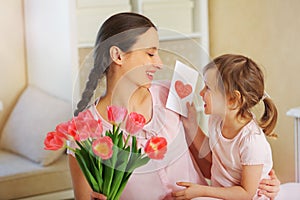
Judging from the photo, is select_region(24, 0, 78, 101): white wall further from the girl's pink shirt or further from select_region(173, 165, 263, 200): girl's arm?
select_region(173, 165, 263, 200): girl's arm

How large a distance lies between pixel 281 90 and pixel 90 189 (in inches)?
53.7

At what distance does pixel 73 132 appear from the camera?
1.39 metres

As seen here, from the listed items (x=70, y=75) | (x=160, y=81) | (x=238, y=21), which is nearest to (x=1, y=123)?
(x=70, y=75)

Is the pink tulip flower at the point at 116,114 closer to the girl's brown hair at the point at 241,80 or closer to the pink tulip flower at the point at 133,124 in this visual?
the pink tulip flower at the point at 133,124

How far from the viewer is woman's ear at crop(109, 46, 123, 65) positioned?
1472 millimetres

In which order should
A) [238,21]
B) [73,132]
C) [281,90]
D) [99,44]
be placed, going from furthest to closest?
[238,21] → [281,90] → [99,44] → [73,132]

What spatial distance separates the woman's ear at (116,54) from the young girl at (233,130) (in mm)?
221

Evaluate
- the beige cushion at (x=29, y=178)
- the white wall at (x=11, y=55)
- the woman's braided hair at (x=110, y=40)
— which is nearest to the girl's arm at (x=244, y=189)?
the woman's braided hair at (x=110, y=40)

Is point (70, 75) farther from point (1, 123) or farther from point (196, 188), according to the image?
point (196, 188)

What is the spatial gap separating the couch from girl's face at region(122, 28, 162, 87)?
127 cm

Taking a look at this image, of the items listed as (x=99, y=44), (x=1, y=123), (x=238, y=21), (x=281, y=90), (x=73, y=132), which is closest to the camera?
(x=73, y=132)

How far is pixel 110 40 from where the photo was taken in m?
1.48

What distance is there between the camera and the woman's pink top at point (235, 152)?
1.55 metres

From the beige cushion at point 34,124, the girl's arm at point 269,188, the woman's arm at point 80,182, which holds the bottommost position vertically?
the beige cushion at point 34,124
